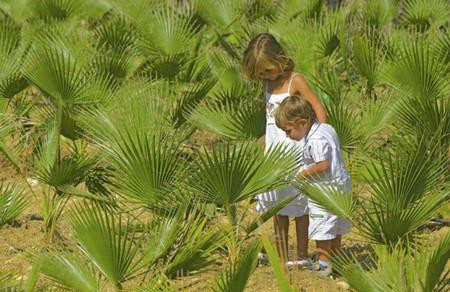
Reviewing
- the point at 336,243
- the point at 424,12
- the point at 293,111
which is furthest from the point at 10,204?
the point at 424,12

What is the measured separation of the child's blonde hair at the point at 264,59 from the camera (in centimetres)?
607

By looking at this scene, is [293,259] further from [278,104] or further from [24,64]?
[24,64]

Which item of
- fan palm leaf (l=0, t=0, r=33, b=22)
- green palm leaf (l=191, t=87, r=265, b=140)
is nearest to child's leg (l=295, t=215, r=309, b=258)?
green palm leaf (l=191, t=87, r=265, b=140)

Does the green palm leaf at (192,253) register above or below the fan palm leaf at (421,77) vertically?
below

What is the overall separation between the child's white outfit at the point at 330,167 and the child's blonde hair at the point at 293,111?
0.33 feet

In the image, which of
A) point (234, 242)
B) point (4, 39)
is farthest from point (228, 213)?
point (4, 39)

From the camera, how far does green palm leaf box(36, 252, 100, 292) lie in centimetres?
415

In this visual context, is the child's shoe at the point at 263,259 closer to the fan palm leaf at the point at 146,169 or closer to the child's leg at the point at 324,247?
the child's leg at the point at 324,247

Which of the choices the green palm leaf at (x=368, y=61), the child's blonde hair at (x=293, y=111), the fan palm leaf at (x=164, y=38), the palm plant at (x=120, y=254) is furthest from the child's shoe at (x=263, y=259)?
the fan palm leaf at (x=164, y=38)

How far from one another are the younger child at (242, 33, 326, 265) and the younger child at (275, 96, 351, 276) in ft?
0.62

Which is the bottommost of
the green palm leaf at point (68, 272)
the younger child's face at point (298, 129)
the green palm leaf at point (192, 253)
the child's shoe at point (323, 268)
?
the green palm leaf at point (68, 272)

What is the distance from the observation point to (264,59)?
19.9ft

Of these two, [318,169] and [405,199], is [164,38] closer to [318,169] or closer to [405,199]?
[318,169]

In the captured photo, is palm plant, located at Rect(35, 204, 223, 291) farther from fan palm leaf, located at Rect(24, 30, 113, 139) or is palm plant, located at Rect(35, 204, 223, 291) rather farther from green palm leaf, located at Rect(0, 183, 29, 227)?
fan palm leaf, located at Rect(24, 30, 113, 139)
